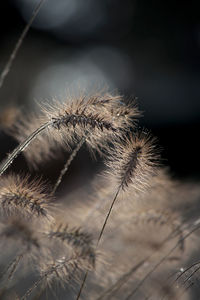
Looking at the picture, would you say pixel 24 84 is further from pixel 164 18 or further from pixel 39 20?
pixel 164 18

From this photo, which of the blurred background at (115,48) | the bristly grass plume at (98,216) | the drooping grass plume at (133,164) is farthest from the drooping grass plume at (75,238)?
the blurred background at (115,48)

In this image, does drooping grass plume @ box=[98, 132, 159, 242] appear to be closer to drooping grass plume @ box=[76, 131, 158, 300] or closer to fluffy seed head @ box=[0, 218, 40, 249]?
drooping grass plume @ box=[76, 131, 158, 300]

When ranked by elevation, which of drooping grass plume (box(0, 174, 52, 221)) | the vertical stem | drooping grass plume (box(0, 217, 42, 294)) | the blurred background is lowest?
drooping grass plume (box(0, 217, 42, 294))

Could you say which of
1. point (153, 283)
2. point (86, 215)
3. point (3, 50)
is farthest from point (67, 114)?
point (3, 50)

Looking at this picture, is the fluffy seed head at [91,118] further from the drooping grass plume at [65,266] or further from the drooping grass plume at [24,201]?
the drooping grass plume at [65,266]

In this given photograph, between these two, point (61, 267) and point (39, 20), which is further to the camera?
point (39, 20)

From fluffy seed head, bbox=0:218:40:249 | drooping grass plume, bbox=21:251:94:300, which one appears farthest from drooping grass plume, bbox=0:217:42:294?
drooping grass plume, bbox=21:251:94:300
